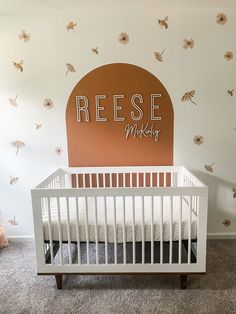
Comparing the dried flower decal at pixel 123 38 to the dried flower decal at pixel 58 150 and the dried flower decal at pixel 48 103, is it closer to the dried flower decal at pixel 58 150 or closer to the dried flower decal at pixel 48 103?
the dried flower decal at pixel 48 103

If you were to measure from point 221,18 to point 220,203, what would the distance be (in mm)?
1769

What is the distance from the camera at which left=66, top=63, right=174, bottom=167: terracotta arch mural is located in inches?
96.9

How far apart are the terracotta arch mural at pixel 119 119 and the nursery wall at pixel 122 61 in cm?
8

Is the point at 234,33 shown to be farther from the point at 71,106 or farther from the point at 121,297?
the point at 121,297

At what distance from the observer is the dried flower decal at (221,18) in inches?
91.4

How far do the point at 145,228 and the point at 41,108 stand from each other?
154cm

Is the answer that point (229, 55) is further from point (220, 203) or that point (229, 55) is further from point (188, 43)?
point (220, 203)

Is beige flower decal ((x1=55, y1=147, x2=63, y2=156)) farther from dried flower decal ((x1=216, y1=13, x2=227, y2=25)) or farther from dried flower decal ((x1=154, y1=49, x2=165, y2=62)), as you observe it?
dried flower decal ((x1=216, y1=13, x2=227, y2=25))

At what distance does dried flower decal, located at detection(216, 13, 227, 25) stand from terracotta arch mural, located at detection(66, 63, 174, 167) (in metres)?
0.76

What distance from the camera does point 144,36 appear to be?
238 cm

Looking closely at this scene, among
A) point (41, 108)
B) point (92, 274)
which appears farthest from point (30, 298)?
point (41, 108)

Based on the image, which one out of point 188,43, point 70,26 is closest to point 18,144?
point 70,26

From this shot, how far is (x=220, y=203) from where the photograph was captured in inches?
102

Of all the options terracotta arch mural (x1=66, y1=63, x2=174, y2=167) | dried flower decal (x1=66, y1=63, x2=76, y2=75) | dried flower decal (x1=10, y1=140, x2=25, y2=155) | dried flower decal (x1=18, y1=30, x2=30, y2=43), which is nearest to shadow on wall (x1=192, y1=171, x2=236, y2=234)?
terracotta arch mural (x1=66, y1=63, x2=174, y2=167)
